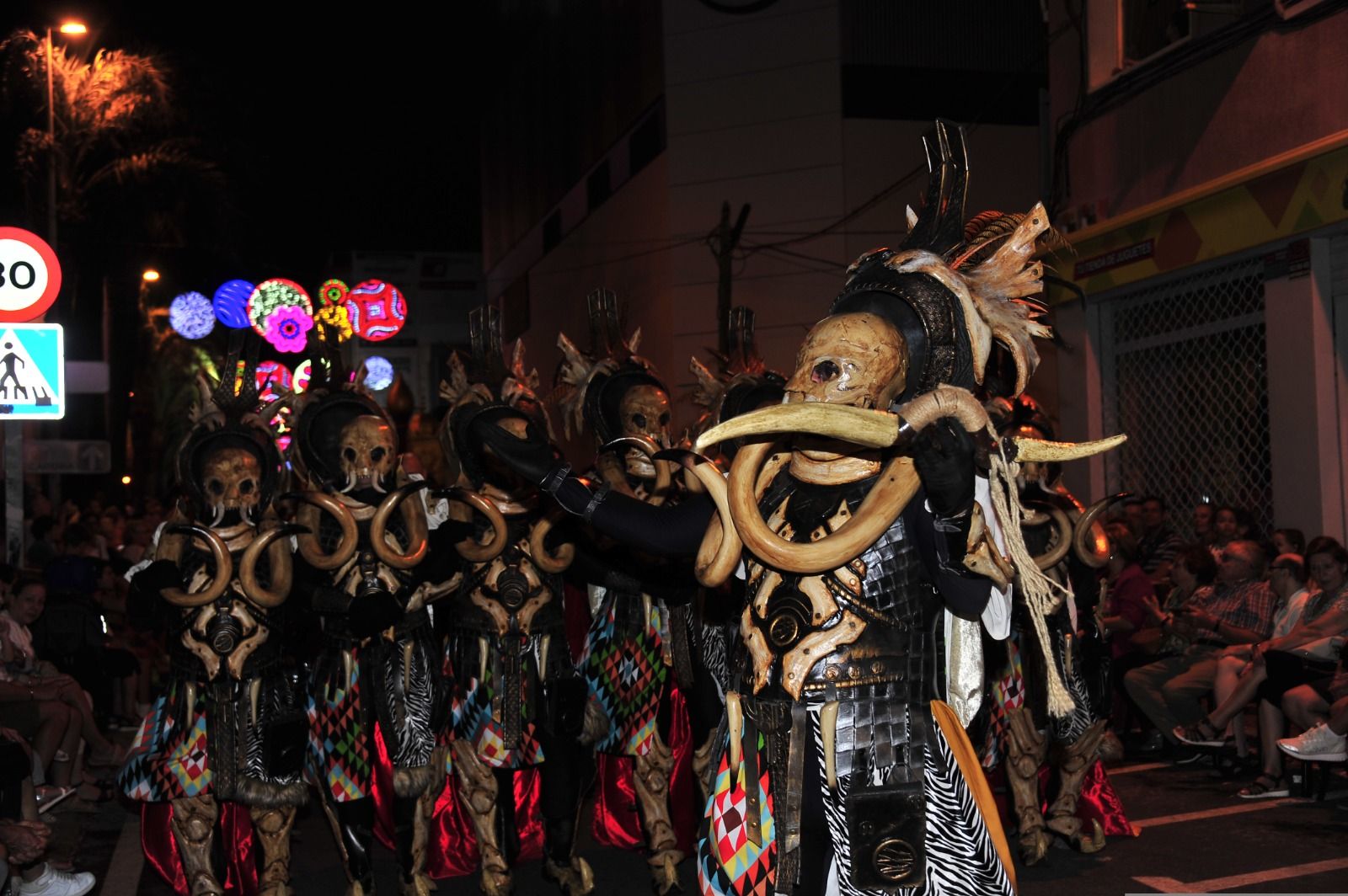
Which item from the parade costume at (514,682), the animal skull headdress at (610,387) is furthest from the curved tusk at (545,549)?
the animal skull headdress at (610,387)

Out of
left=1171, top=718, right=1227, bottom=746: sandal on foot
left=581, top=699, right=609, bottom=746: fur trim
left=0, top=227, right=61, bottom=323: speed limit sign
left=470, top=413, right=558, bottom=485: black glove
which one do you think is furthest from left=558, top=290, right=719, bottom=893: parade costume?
left=0, top=227, right=61, bottom=323: speed limit sign

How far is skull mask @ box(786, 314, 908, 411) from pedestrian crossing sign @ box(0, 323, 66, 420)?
699cm

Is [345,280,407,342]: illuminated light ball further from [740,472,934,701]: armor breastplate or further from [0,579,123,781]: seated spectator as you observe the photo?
[740,472,934,701]: armor breastplate

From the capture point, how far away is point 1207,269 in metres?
13.1

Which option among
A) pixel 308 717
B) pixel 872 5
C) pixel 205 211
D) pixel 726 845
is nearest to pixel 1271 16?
pixel 308 717

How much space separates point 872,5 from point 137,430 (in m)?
30.1

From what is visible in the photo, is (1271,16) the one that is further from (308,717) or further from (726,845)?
(726,845)

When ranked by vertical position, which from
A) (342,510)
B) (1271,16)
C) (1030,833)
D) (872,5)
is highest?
(872,5)

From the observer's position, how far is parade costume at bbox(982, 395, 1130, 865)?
680 cm

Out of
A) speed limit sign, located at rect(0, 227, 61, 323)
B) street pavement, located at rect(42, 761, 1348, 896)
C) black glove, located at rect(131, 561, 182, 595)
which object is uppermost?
Answer: speed limit sign, located at rect(0, 227, 61, 323)

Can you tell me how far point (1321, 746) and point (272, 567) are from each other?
5626 millimetres

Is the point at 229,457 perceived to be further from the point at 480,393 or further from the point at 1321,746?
the point at 1321,746

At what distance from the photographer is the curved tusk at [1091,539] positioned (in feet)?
22.3

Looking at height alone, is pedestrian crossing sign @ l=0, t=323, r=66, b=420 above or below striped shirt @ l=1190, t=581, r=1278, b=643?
above
